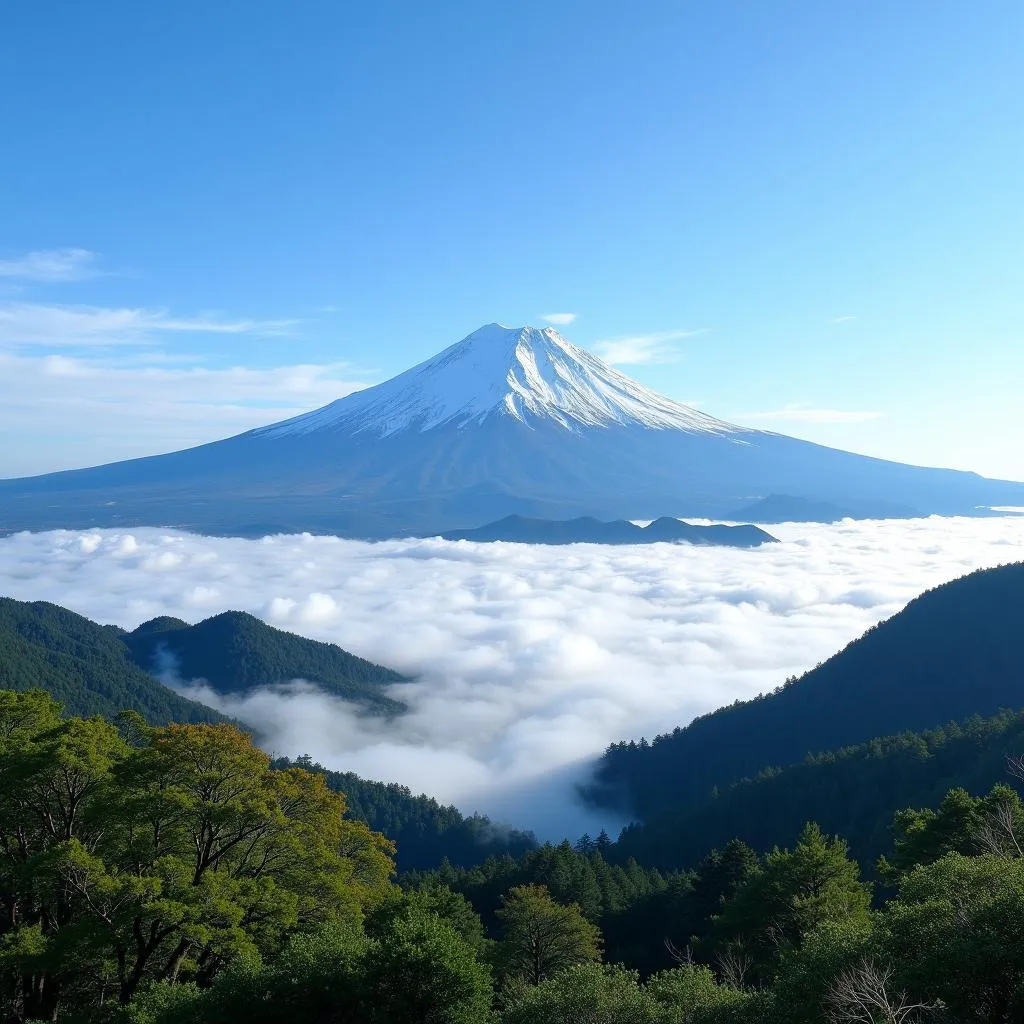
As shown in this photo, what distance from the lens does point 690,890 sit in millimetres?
50906

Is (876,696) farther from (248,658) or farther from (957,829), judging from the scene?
(248,658)

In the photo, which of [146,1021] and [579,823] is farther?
[579,823]

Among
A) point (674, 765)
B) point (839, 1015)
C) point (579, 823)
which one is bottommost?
point (579, 823)

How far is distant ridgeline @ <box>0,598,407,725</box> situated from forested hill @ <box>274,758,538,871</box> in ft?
113

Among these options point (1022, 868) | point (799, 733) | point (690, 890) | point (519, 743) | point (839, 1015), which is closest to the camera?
point (839, 1015)

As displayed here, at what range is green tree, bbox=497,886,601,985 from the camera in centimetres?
3694

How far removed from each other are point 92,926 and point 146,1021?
375 cm

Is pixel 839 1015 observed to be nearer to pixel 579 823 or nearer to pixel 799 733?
pixel 799 733

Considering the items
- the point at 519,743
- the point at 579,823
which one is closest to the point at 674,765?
the point at 579,823

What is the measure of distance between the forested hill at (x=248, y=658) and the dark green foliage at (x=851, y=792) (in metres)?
101

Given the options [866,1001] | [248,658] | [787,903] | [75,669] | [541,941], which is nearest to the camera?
[866,1001]

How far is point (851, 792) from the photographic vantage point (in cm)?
7744

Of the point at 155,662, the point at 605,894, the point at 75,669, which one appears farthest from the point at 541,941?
the point at 155,662

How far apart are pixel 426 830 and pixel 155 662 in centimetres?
9242
